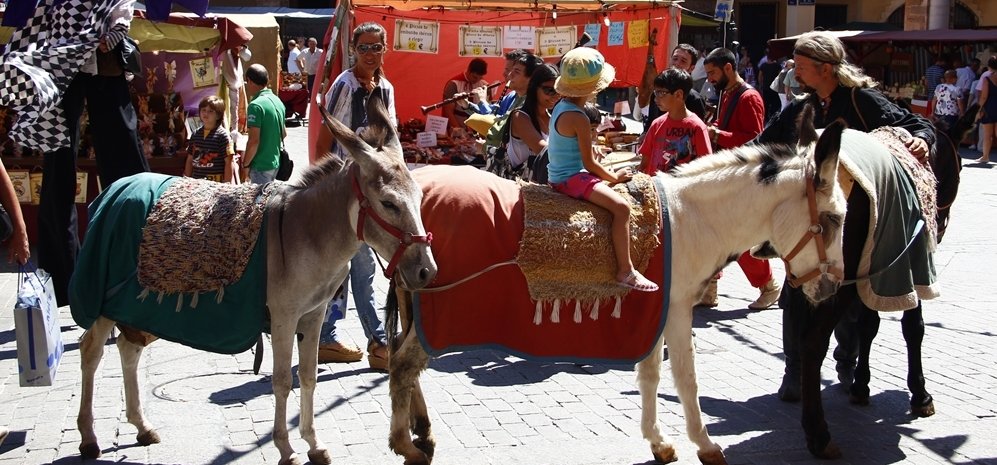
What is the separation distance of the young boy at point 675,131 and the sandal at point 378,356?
2543 millimetres

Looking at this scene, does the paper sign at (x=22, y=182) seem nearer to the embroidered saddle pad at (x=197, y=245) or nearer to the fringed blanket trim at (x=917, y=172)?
the embroidered saddle pad at (x=197, y=245)

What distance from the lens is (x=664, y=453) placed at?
5230 millimetres

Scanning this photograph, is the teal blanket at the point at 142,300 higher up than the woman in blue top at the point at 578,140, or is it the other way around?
the woman in blue top at the point at 578,140

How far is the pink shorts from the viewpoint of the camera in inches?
197

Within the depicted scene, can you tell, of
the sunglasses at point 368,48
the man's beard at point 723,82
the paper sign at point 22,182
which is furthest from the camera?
the paper sign at point 22,182

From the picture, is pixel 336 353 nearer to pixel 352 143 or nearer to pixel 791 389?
pixel 352 143

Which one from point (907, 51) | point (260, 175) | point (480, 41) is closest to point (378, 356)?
point (260, 175)

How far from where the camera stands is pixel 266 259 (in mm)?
4949

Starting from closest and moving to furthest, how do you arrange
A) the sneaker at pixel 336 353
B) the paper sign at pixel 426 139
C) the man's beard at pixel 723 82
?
1. the sneaker at pixel 336 353
2. the man's beard at pixel 723 82
3. the paper sign at pixel 426 139

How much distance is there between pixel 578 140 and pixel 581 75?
34 centimetres

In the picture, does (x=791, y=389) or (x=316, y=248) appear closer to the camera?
(x=316, y=248)

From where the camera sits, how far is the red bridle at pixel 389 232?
14.8 feet

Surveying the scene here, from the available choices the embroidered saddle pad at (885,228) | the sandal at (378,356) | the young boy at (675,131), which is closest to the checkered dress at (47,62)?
the sandal at (378,356)

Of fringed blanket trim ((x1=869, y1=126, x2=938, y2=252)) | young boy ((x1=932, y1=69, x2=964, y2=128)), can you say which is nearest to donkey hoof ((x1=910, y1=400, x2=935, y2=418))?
fringed blanket trim ((x1=869, y1=126, x2=938, y2=252))
